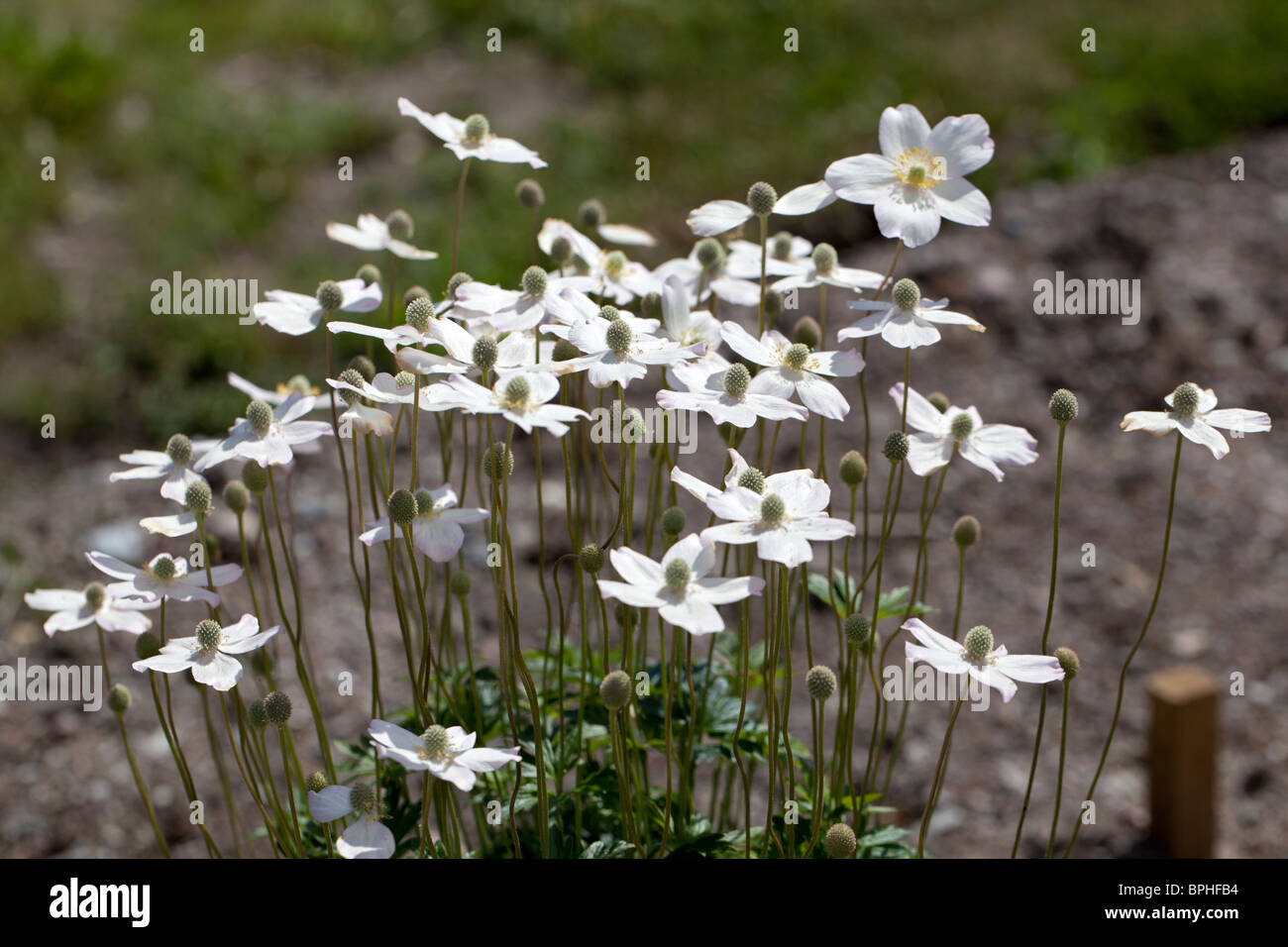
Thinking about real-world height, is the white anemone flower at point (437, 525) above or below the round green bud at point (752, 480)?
below

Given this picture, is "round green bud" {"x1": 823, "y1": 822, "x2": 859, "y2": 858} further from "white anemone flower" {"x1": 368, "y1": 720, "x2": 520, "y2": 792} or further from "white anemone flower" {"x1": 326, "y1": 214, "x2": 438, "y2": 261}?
"white anemone flower" {"x1": 326, "y1": 214, "x2": 438, "y2": 261}

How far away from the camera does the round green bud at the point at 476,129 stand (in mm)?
1392

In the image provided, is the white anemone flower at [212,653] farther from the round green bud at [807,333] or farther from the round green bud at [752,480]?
the round green bud at [807,333]

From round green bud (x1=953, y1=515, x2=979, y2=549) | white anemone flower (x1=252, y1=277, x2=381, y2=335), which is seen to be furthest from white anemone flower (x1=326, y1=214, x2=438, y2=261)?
round green bud (x1=953, y1=515, x2=979, y2=549)

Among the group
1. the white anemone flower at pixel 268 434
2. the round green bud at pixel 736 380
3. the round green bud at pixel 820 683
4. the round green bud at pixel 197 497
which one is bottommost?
the round green bud at pixel 820 683

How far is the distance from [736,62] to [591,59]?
1.63ft

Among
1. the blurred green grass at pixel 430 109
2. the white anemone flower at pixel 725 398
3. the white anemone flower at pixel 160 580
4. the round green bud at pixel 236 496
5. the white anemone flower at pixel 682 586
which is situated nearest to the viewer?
the white anemone flower at pixel 682 586

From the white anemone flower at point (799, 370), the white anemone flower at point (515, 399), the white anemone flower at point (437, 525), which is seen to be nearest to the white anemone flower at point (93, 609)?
the white anemone flower at point (437, 525)

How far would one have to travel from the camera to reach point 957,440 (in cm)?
128

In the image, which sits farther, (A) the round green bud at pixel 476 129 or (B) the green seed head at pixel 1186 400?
(A) the round green bud at pixel 476 129

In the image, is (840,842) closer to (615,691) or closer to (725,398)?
(615,691)

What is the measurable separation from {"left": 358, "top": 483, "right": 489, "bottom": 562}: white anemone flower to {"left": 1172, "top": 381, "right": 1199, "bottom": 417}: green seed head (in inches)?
26.0

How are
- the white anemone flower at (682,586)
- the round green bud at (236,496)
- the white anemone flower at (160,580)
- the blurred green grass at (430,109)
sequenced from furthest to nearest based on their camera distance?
the blurred green grass at (430,109) < the round green bud at (236,496) < the white anemone flower at (160,580) < the white anemone flower at (682,586)
